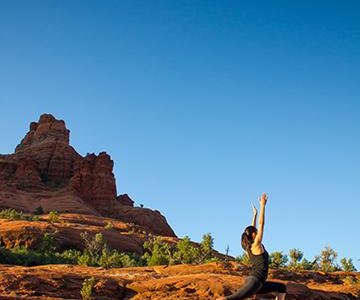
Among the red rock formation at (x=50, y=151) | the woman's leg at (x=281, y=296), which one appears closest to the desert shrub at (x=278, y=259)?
the woman's leg at (x=281, y=296)

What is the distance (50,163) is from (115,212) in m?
12.9

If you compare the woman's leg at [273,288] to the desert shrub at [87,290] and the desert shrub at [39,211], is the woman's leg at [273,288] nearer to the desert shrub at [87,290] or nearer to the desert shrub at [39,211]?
the desert shrub at [87,290]

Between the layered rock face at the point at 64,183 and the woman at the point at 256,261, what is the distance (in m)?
52.3

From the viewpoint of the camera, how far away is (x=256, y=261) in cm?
687

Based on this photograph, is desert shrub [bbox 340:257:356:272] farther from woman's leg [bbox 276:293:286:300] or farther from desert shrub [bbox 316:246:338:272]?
woman's leg [bbox 276:293:286:300]

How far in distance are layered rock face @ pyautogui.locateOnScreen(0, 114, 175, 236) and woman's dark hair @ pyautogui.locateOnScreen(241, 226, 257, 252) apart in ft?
171

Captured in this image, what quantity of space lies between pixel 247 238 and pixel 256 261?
33 cm

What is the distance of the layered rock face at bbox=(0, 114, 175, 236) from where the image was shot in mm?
61062

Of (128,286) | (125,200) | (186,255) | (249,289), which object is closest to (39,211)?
(125,200)

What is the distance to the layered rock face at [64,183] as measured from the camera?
6106 cm

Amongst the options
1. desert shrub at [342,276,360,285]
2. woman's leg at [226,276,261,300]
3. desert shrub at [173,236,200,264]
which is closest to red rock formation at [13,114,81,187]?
desert shrub at [173,236,200,264]

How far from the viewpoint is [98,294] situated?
15625 millimetres

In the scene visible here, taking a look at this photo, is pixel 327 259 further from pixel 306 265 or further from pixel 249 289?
pixel 249 289

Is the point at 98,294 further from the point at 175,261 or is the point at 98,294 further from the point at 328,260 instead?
the point at 328,260
